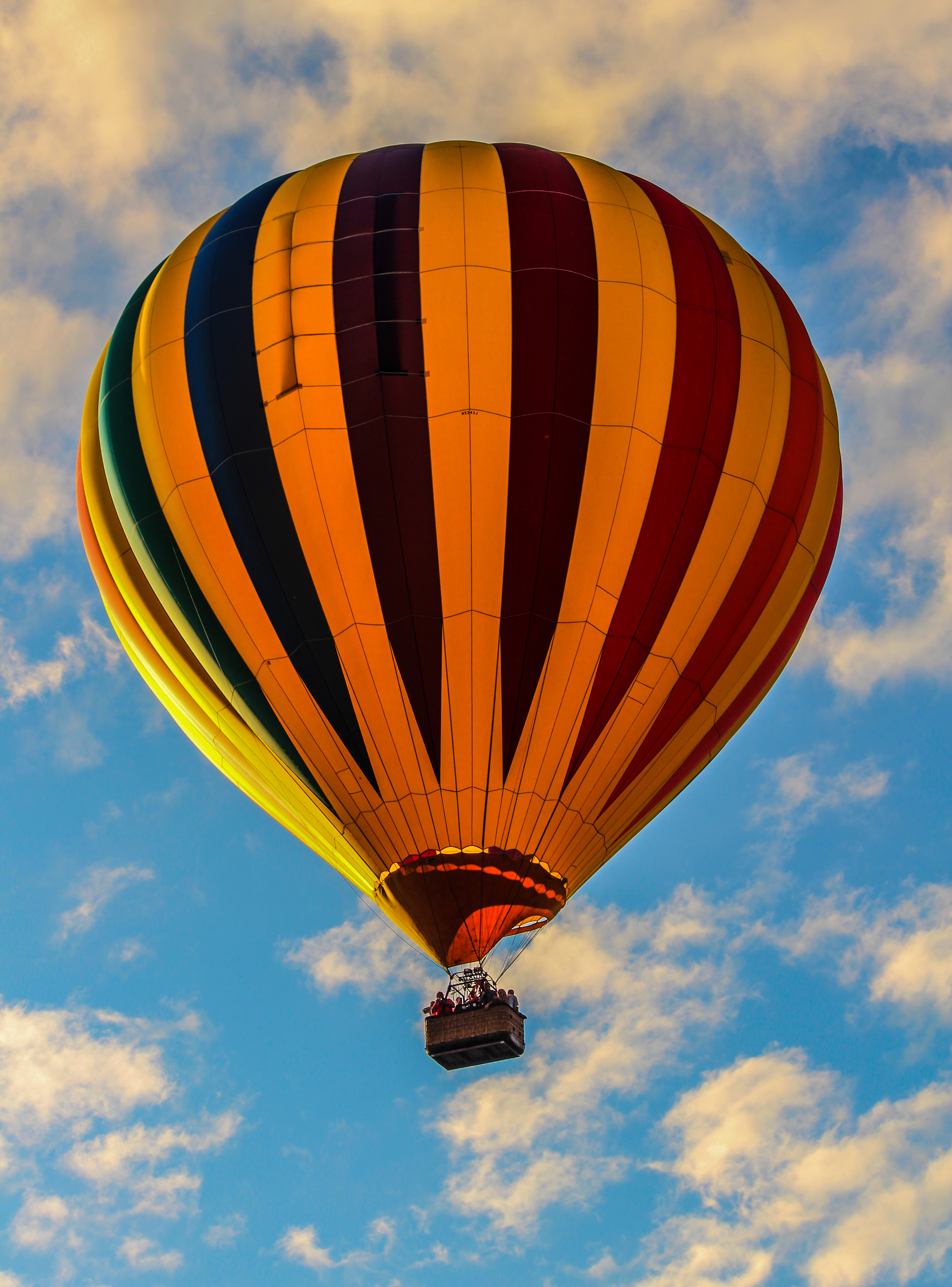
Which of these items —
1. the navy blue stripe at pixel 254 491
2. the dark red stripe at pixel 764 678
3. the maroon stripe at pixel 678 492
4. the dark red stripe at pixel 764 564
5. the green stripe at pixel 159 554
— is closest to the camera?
the navy blue stripe at pixel 254 491

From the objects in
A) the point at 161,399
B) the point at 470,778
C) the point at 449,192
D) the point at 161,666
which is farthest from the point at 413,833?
the point at 449,192

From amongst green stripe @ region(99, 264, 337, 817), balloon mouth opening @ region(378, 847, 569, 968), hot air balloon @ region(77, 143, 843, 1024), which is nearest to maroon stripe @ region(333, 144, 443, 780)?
hot air balloon @ region(77, 143, 843, 1024)

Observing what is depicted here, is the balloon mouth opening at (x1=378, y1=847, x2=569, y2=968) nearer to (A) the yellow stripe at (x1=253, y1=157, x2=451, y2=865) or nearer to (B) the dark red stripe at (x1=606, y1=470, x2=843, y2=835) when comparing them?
(A) the yellow stripe at (x1=253, y1=157, x2=451, y2=865)

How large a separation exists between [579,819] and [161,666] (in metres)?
5.50

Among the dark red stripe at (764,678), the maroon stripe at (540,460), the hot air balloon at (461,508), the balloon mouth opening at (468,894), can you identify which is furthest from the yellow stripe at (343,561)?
the dark red stripe at (764,678)

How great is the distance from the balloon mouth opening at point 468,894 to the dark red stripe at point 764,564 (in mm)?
1330

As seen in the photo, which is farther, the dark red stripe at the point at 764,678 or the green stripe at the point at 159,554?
the dark red stripe at the point at 764,678

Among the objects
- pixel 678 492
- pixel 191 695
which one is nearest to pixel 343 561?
pixel 191 695

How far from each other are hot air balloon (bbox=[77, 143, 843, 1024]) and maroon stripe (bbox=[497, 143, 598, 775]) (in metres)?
0.03

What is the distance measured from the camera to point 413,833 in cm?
1534

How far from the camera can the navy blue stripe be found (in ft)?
50.9

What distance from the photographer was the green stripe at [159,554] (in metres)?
16.1

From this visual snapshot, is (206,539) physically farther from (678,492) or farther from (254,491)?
(678,492)

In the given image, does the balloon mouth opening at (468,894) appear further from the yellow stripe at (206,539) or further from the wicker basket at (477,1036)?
the yellow stripe at (206,539)
